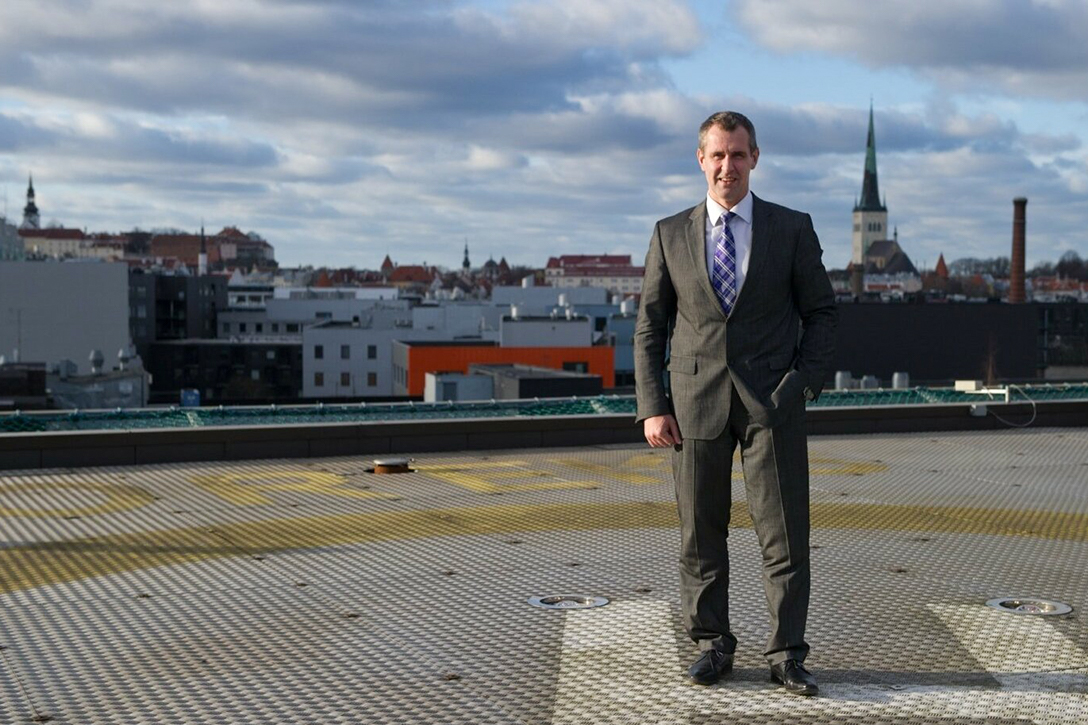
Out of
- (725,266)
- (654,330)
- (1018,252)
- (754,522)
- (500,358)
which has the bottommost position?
(500,358)

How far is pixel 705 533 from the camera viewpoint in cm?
449

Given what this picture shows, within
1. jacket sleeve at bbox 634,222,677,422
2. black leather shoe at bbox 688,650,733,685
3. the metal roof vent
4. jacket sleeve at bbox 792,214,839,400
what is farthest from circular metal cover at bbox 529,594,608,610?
the metal roof vent

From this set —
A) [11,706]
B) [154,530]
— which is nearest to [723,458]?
[11,706]

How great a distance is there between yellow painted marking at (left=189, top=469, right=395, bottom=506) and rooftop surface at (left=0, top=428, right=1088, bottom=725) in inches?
1.8

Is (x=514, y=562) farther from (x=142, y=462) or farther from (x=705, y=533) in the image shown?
(x=142, y=462)

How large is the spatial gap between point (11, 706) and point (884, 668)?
273 cm

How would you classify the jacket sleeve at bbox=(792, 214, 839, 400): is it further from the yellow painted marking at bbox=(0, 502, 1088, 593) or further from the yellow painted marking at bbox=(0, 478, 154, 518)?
the yellow painted marking at bbox=(0, 478, 154, 518)

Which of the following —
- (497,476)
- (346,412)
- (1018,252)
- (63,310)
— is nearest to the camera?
(497,476)

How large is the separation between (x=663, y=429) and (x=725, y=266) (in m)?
0.56

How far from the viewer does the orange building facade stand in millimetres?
64688

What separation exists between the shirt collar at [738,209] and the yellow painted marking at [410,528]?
322 centimetres

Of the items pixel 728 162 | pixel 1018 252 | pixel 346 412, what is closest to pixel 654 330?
pixel 728 162

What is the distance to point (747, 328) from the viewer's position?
14.4ft

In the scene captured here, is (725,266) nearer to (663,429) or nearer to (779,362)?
(779,362)
